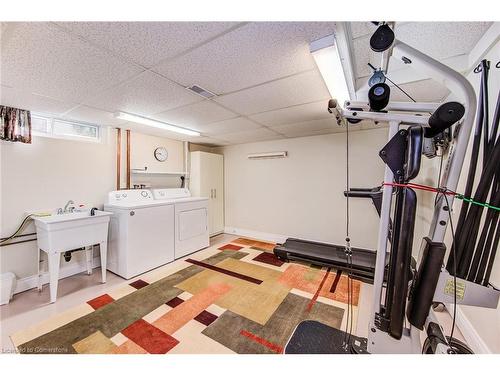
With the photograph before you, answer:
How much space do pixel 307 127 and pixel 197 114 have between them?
187cm

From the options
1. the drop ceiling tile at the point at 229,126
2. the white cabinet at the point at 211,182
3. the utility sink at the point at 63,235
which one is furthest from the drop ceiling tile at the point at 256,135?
the utility sink at the point at 63,235

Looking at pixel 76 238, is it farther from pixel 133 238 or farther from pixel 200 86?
pixel 200 86

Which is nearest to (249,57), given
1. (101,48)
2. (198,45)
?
(198,45)

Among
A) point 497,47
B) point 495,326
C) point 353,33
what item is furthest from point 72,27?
point 495,326

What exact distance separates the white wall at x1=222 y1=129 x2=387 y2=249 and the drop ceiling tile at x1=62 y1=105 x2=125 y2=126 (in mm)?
2685

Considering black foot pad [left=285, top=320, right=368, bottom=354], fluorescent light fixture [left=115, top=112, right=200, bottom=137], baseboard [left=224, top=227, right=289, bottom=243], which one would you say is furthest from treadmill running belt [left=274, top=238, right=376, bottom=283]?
fluorescent light fixture [left=115, top=112, right=200, bottom=137]

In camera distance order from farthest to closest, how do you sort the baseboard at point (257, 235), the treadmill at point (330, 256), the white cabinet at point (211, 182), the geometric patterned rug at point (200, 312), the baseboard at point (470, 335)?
the white cabinet at point (211, 182) < the baseboard at point (257, 235) < the treadmill at point (330, 256) < the geometric patterned rug at point (200, 312) < the baseboard at point (470, 335)

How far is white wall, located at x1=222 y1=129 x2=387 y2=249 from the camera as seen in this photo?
3602mm

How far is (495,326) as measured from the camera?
1.40 m

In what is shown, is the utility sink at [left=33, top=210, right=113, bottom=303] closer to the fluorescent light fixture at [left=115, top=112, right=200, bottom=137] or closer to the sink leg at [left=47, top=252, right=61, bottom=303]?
the sink leg at [left=47, top=252, right=61, bottom=303]

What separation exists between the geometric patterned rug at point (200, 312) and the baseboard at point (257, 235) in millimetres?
1272

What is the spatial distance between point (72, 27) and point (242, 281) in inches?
113

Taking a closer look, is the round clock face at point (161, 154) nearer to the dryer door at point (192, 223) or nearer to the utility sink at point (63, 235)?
the dryer door at point (192, 223)

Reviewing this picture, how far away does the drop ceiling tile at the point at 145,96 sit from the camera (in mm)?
Result: 1843
